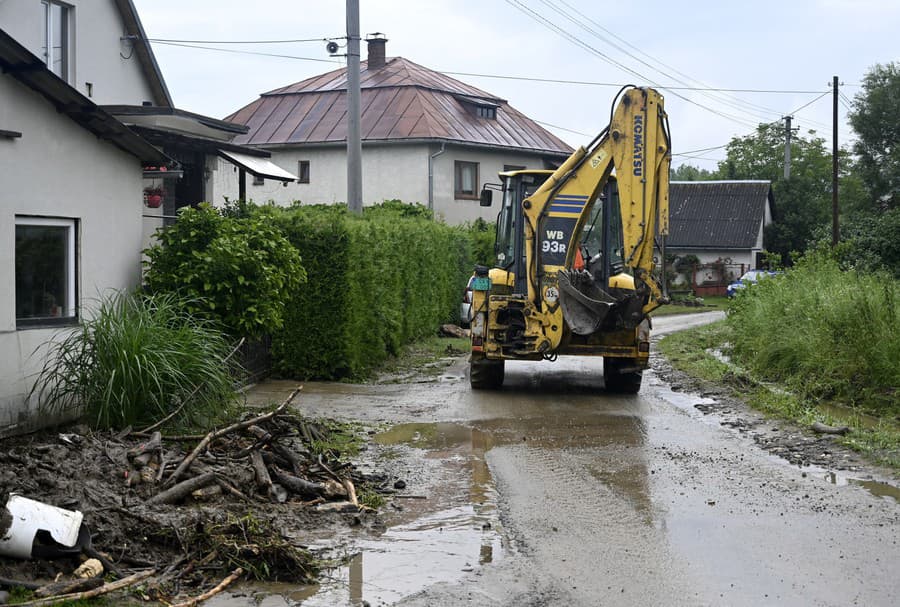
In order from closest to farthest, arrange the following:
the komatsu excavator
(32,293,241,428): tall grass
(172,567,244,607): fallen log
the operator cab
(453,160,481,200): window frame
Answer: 1. (172,567,244,607): fallen log
2. (32,293,241,428): tall grass
3. the komatsu excavator
4. the operator cab
5. (453,160,481,200): window frame

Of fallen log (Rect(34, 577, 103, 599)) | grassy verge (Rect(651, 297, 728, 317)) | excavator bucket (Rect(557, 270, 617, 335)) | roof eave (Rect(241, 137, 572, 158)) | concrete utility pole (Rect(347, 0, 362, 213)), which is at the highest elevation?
roof eave (Rect(241, 137, 572, 158))

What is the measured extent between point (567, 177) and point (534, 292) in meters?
1.75

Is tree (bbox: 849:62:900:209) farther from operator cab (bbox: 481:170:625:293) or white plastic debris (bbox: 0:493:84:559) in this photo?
white plastic debris (bbox: 0:493:84:559)

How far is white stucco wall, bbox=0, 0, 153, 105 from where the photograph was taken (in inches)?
794

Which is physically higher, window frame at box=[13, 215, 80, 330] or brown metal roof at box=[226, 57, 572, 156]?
brown metal roof at box=[226, 57, 572, 156]

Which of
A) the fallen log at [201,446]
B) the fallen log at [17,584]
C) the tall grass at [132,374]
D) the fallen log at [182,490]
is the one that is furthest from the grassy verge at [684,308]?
the fallen log at [17,584]

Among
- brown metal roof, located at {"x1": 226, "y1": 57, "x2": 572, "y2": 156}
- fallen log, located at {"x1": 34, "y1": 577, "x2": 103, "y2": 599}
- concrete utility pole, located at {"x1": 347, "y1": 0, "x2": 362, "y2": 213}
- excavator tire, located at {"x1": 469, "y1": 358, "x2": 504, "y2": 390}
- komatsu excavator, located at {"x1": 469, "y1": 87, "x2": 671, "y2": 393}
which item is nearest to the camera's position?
fallen log, located at {"x1": 34, "y1": 577, "x2": 103, "y2": 599}

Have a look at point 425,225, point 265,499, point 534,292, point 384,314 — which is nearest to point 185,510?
point 265,499

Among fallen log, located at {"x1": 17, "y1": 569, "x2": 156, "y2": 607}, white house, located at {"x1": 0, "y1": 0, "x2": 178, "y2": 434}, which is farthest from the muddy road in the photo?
white house, located at {"x1": 0, "y1": 0, "x2": 178, "y2": 434}

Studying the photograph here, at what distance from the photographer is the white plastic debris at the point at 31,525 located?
5953 mm

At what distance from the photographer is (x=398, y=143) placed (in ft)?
128

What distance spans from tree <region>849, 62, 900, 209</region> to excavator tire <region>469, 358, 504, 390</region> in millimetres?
51720

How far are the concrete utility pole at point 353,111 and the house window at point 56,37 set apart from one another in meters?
5.88

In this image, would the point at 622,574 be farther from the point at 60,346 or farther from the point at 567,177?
the point at 567,177
